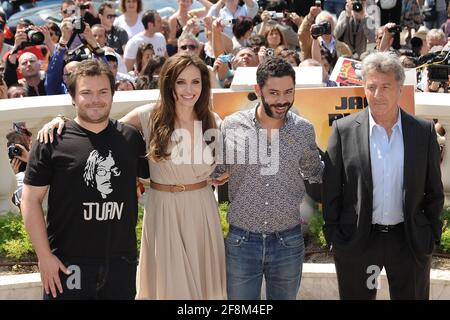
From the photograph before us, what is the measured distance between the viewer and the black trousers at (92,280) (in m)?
4.48

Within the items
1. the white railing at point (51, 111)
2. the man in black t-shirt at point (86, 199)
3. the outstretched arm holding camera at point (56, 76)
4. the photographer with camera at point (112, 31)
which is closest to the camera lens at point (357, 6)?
the photographer with camera at point (112, 31)

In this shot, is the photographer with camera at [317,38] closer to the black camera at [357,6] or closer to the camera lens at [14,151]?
the black camera at [357,6]

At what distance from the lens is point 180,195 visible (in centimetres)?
477

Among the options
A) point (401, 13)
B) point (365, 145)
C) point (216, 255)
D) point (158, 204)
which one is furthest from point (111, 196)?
point (401, 13)

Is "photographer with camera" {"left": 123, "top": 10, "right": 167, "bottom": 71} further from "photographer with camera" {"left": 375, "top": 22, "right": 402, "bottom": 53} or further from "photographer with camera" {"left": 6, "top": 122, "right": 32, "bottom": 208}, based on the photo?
"photographer with camera" {"left": 6, "top": 122, "right": 32, "bottom": 208}

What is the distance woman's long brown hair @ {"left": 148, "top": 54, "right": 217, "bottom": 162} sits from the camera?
15.2ft

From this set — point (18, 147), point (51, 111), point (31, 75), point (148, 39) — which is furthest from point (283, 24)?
point (18, 147)

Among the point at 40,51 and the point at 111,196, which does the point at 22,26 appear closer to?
the point at 40,51

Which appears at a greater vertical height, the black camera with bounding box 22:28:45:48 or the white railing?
the black camera with bounding box 22:28:45:48

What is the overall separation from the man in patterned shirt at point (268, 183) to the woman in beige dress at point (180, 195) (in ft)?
0.42

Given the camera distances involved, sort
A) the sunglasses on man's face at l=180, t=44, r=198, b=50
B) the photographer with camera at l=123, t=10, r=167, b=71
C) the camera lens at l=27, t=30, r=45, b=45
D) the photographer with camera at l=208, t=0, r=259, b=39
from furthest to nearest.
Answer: the photographer with camera at l=208, t=0, r=259, b=39, the photographer with camera at l=123, t=10, r=167, b=71, the sunglasses on man's face at l=180, t=44, r=198, b=50, the camera lens at l=27, t=30, r=45, b=45

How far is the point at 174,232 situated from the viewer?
15.7 feet

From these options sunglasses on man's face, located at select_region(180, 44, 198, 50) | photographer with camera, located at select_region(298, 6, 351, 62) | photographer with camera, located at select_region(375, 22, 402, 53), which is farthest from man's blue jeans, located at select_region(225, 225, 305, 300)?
photographer with camera, located at select_region(375, 22, 402, 53)

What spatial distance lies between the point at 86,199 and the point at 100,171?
0.15 m
